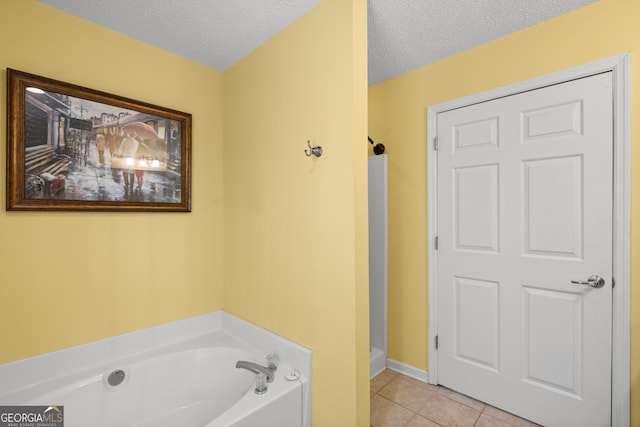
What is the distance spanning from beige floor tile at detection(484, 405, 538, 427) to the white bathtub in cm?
120

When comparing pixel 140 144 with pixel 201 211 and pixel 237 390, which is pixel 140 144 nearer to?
pixel 201 211

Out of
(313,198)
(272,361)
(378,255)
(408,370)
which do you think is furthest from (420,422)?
(313,198)

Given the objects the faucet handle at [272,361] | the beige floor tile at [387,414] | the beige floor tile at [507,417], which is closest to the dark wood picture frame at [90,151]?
the faucet handle at [272,361]

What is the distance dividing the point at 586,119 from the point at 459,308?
4.46 feet

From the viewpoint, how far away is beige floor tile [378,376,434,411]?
1914 mm

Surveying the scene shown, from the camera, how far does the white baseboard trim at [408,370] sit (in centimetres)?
218

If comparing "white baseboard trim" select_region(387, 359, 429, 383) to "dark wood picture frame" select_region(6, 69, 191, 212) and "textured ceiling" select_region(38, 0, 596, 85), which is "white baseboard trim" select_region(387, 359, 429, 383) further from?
"textured ceiling" select_region(38, 0, 596, 85)

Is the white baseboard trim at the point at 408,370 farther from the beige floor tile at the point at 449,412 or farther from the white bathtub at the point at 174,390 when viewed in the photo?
the white bathtub at the point at 174,390

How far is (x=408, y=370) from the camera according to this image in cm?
227

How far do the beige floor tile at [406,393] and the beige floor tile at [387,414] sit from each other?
0.05 m

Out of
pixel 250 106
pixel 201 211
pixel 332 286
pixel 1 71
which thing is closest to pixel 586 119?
pixel 332 286

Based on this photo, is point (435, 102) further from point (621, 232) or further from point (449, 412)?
point (449, 412)

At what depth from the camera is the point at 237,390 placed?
174 cm

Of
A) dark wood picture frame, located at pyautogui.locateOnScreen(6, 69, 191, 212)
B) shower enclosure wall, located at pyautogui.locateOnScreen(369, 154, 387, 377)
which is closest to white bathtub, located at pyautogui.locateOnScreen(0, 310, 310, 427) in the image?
dark wood picture frame, located at pyautogui.locateOnScreen(6, 69, 191, 212)
